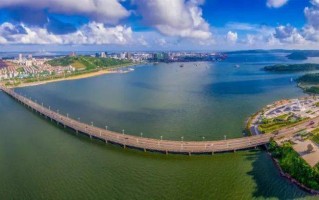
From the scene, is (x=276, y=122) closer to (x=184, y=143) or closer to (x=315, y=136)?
(x=315, y=136)

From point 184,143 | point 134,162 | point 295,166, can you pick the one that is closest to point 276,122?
point 184,143

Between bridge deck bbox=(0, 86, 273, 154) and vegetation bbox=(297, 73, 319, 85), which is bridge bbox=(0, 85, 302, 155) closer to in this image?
bridge deck bbox=(0, 86, 273, 154)

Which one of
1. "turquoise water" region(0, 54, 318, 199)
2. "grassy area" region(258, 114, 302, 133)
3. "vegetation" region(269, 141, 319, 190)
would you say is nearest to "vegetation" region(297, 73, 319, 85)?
"turquoise water" region(0, 54, 318, 199)

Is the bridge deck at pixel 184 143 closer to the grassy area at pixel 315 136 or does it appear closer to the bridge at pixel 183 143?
the bridge at pixel 183 143

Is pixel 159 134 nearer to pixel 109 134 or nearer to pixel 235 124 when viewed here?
pixel 109 134

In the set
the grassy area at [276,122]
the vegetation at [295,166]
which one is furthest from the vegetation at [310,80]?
the vegetation at [295,166]

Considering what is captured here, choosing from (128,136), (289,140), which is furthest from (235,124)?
(128,136)
